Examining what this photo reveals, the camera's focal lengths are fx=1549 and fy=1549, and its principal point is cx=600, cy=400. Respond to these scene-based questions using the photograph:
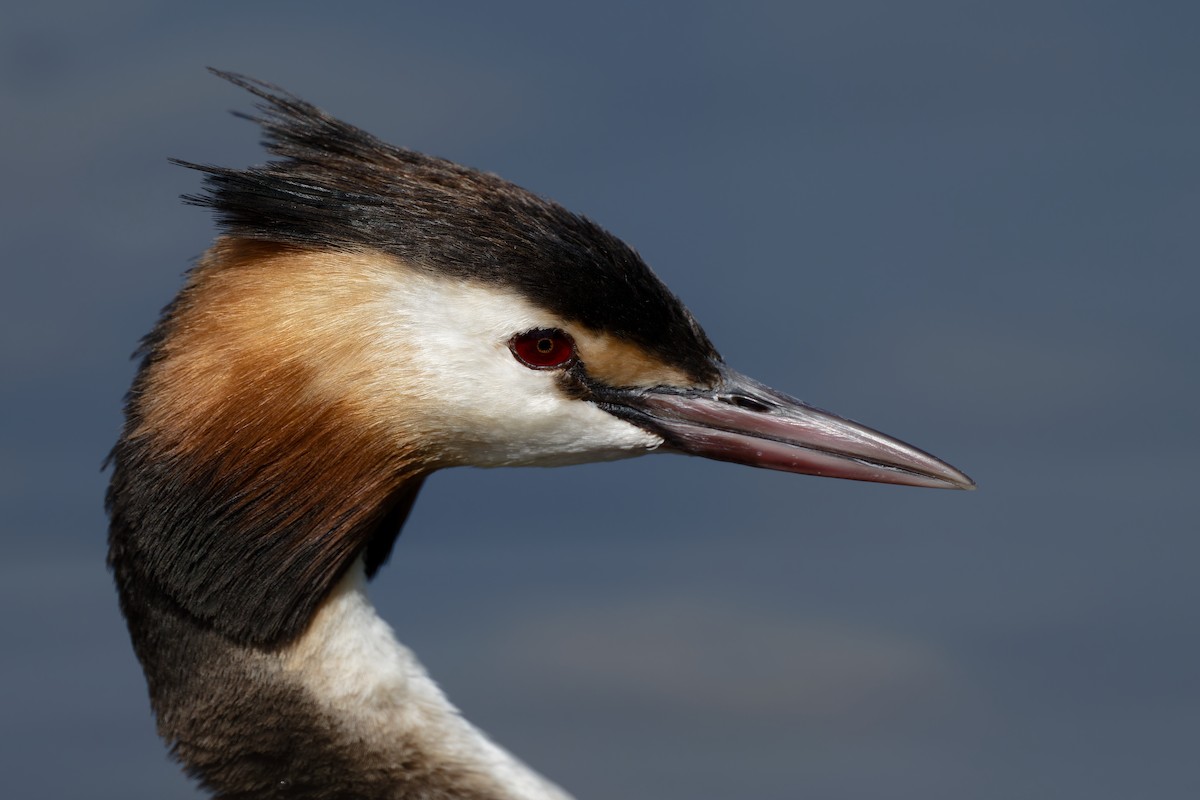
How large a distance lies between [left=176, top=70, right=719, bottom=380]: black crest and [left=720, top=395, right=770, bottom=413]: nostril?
42cm

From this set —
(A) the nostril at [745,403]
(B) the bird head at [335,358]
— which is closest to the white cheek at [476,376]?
(B) the bird head at [335,358]

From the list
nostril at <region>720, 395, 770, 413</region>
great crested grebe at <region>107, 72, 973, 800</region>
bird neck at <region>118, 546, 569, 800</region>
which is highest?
nostril at <region>720, 395, 770, 413</region>

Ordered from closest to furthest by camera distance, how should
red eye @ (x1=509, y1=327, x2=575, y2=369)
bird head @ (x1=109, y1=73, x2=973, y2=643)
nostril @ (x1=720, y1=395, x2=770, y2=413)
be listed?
bird head @ (x1=109, y1=73, x2=973, y2=643) → red eye @ (x1=509, y1=327, x2=575, y2=369) → nostril @ (x1=720, y1=395, x2=770, y2=413)

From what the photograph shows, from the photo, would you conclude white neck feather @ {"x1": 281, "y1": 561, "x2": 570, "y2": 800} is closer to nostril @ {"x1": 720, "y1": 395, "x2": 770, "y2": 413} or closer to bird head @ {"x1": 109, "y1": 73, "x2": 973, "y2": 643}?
bird head @ {"x1": 109, "y1": 73, "x2": 973, "y2": 643}

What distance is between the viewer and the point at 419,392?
14.1 ft

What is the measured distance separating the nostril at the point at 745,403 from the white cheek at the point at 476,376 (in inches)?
21.1

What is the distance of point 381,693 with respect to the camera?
180 inches

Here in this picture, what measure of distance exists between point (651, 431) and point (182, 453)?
4.59 ft

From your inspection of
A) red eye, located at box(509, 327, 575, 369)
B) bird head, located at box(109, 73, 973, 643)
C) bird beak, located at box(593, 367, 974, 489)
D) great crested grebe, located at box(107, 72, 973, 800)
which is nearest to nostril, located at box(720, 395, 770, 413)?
bird beak, located at box(593, 367, 974, 489)

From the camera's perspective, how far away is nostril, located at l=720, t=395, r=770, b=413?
4883mm

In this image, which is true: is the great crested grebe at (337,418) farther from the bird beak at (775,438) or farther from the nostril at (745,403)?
the nostril at (745,403)

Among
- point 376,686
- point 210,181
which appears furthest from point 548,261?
point 376,686

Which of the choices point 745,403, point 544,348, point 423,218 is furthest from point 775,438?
point 423,218

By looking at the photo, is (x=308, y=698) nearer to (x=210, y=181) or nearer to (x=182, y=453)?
(x=182, y=453)
